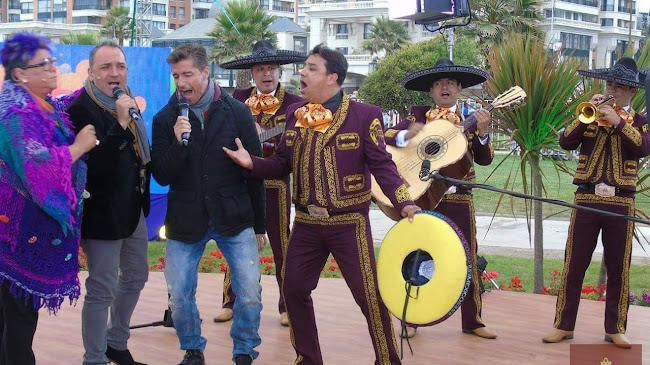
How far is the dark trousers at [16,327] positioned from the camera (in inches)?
187

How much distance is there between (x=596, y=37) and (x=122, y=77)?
88225mm

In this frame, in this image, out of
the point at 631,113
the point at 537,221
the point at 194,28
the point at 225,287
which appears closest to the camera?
the point at 631,113

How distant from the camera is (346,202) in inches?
209

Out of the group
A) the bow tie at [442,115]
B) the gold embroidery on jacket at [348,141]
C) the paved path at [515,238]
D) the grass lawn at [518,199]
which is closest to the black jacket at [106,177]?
the gold embroidery on jacket at [348,141]

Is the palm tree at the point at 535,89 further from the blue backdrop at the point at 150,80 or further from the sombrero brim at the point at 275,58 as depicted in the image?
the blue backdrop at the point at 150,80

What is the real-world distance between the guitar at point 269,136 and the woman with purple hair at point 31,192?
205cm

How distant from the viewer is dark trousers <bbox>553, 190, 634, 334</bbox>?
21.3ft

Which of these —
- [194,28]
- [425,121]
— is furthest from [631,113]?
[194,28]

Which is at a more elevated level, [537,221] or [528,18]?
[528,18]

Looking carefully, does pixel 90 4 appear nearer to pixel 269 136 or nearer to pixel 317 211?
pixel 269 136

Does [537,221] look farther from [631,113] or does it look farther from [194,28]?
[194,28]

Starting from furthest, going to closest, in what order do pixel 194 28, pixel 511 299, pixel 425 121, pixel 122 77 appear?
pixel 194 28, pixel 511 299, pixel 425 121, pixel 122 77

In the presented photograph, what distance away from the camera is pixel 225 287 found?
296 inches

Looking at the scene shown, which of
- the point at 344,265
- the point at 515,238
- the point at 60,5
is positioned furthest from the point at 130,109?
the point at 60,5
